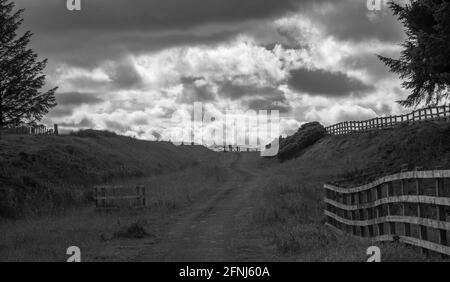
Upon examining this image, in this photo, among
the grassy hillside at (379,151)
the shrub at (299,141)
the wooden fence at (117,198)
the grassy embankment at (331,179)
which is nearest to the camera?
the grassy embankment at (331,179)

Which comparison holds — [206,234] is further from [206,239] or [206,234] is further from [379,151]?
[379,151]

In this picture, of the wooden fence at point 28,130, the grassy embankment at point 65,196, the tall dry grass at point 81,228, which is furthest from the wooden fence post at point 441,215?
the wooden fence at point 28,130

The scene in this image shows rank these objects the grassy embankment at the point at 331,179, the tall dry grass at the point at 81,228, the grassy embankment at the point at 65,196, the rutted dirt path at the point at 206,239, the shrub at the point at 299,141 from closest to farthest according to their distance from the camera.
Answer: the grassy embankment at the point at 331,179
the rutted dirt path at the point at 206,239
the tall dry grass at the point at 81,228
the grassy embankment at the point at 65,196
the shrub at the point at 299,141

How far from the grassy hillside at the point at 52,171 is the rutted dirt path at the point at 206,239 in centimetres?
788

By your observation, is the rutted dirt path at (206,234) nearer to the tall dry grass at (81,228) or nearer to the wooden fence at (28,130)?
the tall dry grass at (81,228)

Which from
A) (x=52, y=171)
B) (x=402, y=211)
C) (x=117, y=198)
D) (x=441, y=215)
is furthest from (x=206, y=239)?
(x=52, y=171)

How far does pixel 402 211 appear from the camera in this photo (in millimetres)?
12531

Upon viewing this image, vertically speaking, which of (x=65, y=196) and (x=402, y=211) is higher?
(x=402, y=211)

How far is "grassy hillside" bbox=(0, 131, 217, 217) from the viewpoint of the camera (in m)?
27.4

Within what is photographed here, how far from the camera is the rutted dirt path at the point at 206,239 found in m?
13.0

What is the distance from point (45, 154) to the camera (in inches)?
1521

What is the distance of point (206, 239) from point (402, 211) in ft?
19.3

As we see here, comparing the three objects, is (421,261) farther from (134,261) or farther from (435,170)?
(134,261)

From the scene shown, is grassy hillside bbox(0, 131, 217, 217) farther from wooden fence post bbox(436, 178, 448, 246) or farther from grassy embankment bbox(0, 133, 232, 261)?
wooden fence post bbox(436, 178, 448, 246)
